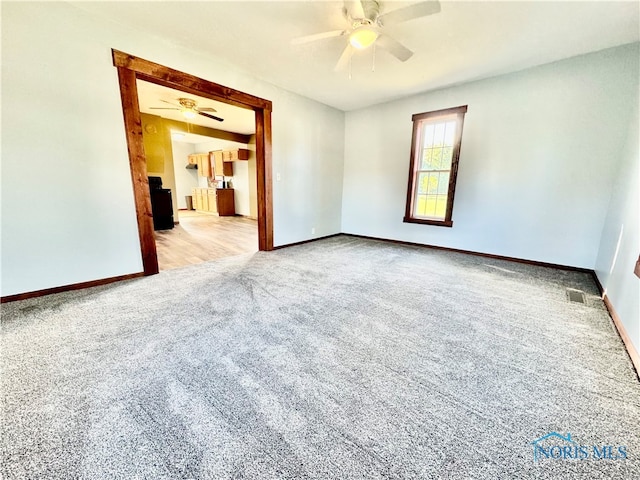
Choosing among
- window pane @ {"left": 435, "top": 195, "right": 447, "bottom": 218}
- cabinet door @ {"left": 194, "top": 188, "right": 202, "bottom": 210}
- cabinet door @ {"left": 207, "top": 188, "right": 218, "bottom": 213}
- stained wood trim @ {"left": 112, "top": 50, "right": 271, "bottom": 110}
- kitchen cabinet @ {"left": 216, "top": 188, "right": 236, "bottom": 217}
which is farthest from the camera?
cabinet door @ {"left": 194, "top": 188, "right": 202, "bottom": 210}

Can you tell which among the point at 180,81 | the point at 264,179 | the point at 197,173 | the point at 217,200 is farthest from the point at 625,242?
the point at 197,173

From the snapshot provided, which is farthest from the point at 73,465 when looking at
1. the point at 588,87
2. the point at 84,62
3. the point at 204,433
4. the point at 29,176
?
the point at 588,87

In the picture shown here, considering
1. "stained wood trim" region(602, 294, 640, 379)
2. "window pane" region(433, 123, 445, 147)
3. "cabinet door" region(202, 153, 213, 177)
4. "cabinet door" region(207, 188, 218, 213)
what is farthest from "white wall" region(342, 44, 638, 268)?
"cabinet door" region(202, 153, 213, 177)

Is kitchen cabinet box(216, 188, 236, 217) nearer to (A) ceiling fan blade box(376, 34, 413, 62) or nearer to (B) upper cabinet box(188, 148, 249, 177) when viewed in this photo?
(B) upper cabinet box(188, 148, 249, 177)

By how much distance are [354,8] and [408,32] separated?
0.79 metres

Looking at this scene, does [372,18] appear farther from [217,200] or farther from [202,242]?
[217,200]

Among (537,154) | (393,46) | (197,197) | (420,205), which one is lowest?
(197,197)

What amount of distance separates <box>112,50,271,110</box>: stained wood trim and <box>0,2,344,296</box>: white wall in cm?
7

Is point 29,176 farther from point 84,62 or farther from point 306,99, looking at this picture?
point 306,99

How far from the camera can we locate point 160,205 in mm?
6180

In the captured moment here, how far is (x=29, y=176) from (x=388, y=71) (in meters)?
4.13

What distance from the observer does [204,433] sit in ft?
3.65

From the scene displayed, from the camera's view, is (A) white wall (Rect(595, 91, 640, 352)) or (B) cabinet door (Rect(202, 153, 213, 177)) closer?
(A) white wall (Rect(595, 91, 640, 352))

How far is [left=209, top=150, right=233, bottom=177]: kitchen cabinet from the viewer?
339 inches
